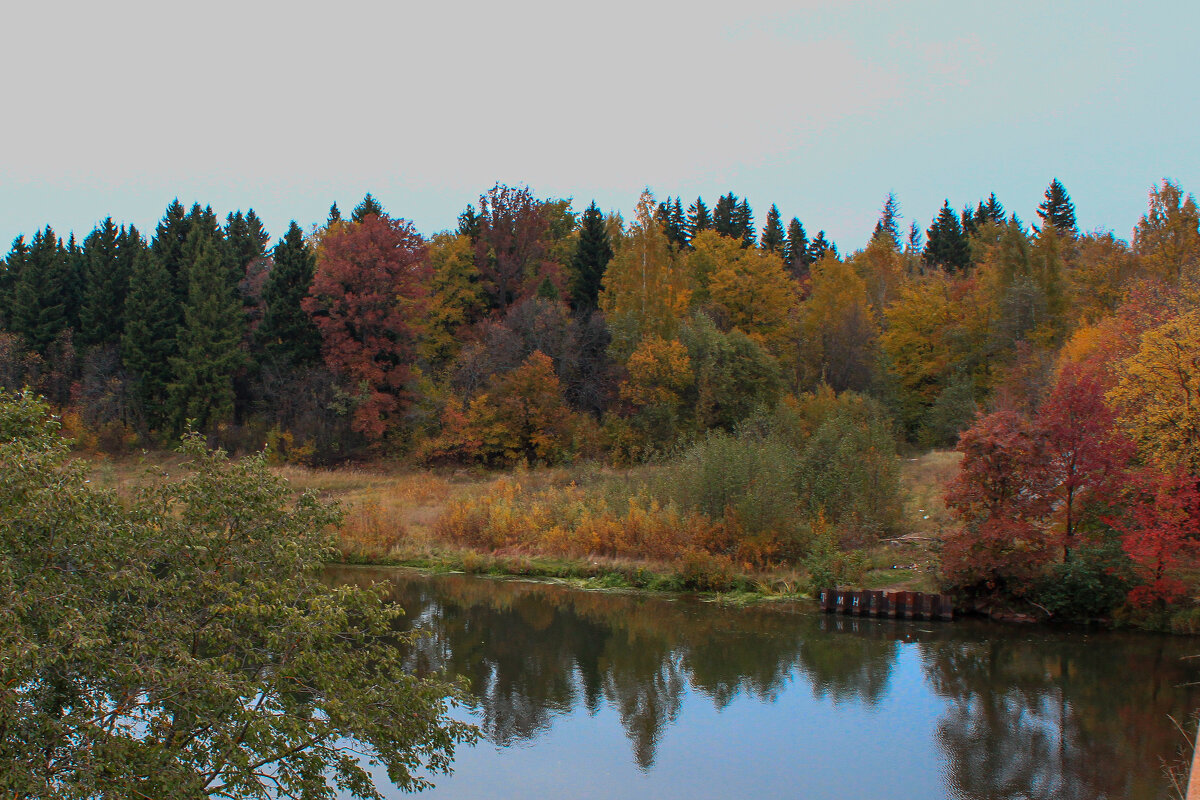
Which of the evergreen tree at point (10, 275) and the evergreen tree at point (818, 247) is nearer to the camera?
the evergreen tree at point (10, 275)

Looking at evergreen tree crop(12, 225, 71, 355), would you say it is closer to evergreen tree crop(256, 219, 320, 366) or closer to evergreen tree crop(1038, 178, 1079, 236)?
evergreen tree crop(256, 219, 320, 366)

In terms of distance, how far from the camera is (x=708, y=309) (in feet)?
191

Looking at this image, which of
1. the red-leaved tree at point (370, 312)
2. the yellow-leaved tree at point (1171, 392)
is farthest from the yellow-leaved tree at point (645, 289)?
the yellow-leaved tree at point (1171, 392)

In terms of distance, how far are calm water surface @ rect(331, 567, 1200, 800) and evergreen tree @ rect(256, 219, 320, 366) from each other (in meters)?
33.2

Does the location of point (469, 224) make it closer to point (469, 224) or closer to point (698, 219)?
point (469, 224)

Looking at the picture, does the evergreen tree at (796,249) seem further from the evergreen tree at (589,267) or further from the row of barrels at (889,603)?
the row of barrels at (889,603)

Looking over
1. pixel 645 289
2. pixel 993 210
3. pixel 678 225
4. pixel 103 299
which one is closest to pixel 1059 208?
pixel 993 210

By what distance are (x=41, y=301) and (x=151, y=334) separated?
9679 millimetres

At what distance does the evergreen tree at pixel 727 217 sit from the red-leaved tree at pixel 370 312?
3964 cm

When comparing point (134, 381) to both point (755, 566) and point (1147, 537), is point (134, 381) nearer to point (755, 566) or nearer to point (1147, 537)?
point (755, 566)

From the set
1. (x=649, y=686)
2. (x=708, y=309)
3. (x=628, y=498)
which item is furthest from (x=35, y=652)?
(x=708, y=309)

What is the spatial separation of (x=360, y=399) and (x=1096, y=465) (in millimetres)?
39546

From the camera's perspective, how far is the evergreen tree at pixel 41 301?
58.4 m

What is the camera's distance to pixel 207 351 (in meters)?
55.3
